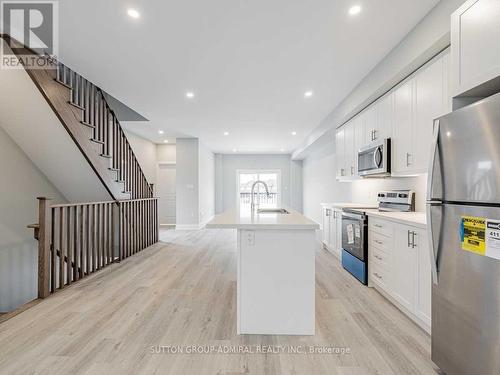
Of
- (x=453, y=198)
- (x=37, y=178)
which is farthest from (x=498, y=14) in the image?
(x=37, y=178)

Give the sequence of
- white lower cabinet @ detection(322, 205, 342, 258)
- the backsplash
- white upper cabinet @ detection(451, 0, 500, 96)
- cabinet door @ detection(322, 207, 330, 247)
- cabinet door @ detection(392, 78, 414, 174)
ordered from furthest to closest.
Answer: cabinet door @ detection(322, 207, 330, 247), white lower cabinet @ detection(322, 205, 342, 258), the backsplash, cabinet door @ detection(392, 78, 414, 174), white upper cabinet @ detection(451, 0, 500, 96)

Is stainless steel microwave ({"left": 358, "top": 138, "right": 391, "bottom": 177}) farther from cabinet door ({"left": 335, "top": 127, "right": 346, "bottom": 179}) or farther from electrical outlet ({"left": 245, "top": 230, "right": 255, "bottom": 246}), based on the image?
electrical outlet ({"left": 245, "top": 230, "right": 255, "bottom": 246})

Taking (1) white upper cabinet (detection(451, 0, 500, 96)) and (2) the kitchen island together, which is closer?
(1) white upper cabinet (detection(451, 0, 500, 96))

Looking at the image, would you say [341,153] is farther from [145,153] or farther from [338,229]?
[145,153]

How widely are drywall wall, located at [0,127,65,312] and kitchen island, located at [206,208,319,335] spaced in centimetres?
368

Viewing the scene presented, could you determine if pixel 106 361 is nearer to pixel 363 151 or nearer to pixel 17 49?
pixel 17 49

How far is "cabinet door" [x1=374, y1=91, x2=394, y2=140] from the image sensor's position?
9.88 feet

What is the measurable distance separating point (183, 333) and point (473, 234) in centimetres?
214

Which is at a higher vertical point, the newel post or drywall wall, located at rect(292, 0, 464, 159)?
drywall wall, located at rect(292, 0, 464, 159)

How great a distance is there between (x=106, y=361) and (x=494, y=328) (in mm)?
2310

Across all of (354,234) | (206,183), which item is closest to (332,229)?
(354,234)

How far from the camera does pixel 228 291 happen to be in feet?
9.83

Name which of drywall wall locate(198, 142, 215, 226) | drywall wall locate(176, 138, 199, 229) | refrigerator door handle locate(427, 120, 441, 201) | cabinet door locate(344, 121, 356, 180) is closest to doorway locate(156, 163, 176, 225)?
drywall wall locate(198, 142, 215, 226)

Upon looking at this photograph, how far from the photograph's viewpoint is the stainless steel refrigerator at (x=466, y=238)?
1.23 m
